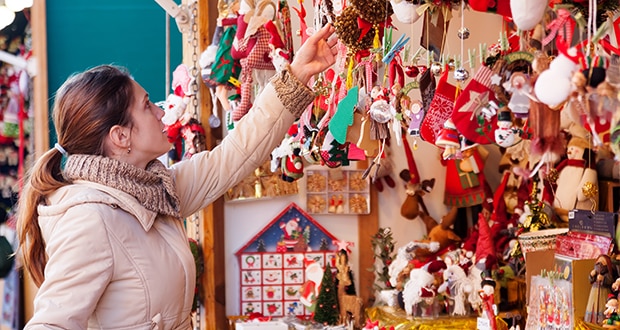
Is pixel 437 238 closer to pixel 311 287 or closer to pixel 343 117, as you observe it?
pixel 311 287

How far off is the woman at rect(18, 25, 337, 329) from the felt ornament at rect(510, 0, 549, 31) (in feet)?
2.53

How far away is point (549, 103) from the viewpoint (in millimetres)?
1271

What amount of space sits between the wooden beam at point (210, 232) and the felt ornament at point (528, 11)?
2471 millimetres

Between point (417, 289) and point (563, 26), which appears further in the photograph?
point (417, 289)

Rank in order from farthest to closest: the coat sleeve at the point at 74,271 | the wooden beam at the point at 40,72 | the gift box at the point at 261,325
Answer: the wooden beam at the point at 40,72 < the gift box at the point at 261,325 < the coat sleeve at the point at 74,271

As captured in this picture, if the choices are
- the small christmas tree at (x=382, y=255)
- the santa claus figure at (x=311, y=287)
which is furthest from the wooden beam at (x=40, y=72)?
the small christmas tree at (x=382, y=255)

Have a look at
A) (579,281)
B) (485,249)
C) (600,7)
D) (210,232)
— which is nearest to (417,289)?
(485,249)

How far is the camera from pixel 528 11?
55.4 inches

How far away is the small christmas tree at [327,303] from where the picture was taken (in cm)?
349

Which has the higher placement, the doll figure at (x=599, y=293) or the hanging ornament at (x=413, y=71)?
the hanging ornament at (x=413, y=71)

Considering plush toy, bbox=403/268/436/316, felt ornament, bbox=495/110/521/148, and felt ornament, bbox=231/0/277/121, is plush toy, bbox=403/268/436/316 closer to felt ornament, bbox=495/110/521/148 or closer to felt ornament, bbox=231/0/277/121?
felt ornament, bbox=231/0/277/121

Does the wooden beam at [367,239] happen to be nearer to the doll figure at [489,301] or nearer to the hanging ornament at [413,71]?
the doll figure at [489,301]

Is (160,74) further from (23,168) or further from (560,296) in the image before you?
(560,296)

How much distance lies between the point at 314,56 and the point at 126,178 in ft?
1.85
